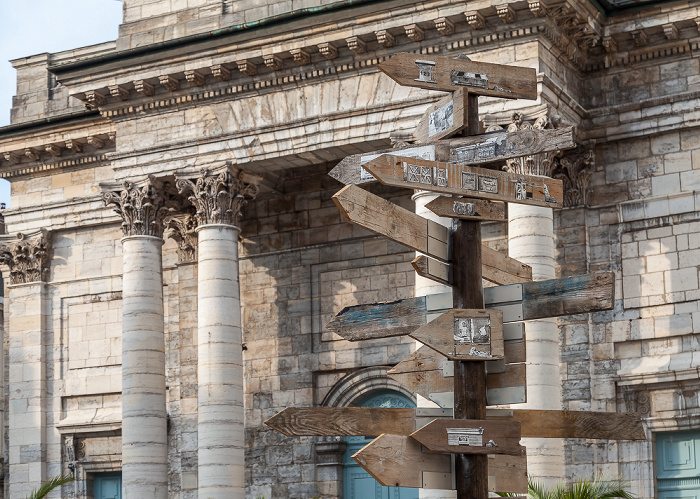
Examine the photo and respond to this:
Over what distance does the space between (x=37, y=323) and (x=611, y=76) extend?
12353 mm

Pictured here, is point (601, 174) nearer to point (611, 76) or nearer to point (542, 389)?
point (611, 76)

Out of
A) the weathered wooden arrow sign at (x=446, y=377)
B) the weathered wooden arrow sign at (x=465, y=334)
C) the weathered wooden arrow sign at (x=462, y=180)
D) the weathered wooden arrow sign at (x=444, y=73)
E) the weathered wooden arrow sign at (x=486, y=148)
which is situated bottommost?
the weathered wooden arrow sign at (x=446, y=377)

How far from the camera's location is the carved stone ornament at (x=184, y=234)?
995 inches

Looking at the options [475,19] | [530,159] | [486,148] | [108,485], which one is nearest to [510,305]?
[486,148]

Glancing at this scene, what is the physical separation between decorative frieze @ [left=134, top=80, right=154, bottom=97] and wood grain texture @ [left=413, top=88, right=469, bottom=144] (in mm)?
12960

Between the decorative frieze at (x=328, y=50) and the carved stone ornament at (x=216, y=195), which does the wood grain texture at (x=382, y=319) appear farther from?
the carved stone ornament at (x=216, y=195)

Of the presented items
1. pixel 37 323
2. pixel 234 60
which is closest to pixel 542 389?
pixel 234 60

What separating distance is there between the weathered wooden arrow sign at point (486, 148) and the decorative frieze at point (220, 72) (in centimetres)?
1249

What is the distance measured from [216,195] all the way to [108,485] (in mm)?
6908

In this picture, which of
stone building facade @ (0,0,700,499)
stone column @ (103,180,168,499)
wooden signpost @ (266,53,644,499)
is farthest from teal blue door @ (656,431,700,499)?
wooden signpost @ (266,53,644,499)

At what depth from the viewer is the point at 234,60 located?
22078mm

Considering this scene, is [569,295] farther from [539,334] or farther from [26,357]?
[26,357]

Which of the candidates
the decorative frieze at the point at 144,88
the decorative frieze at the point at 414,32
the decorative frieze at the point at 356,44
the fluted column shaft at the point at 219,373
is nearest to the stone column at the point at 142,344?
the fluted column shaft at the point at 219,373

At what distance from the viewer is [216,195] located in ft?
73.5
